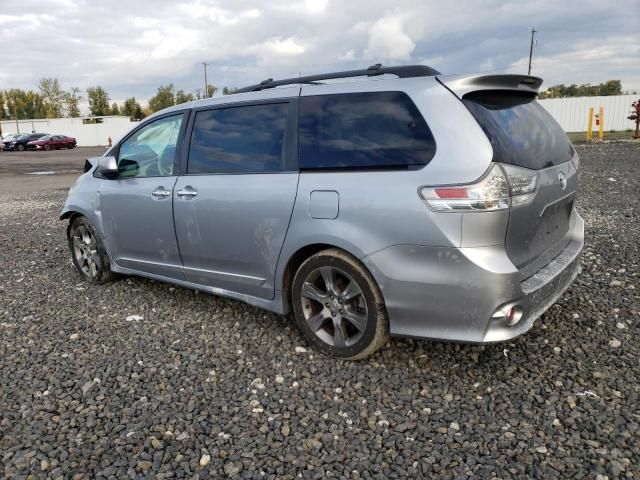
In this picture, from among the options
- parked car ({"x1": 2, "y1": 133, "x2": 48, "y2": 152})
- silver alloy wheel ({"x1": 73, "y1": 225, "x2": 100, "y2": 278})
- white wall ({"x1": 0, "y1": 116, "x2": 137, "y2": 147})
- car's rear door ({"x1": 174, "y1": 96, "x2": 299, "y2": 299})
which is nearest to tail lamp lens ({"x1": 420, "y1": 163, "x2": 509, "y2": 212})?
car's rear door ({"x1": 174, "y1": 96, "x2": 299, "y2": 299})

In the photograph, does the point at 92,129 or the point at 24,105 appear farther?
the point at 24,105

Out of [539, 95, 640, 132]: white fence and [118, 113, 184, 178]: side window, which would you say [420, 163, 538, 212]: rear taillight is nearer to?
[118, 113, 184, 178]: side window

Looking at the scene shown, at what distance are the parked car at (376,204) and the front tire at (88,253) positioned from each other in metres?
1.09

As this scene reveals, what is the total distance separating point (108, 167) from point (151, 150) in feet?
1.42

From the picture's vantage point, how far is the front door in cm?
420

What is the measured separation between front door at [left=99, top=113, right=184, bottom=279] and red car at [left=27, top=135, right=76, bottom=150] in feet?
144

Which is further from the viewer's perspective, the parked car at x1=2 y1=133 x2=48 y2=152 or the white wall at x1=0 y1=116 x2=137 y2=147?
the white wall at x1=0 y1=116 x2=137 y2=147

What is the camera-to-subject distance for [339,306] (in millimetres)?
3297

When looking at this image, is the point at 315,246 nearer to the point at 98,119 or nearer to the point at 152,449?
the point at 152,449

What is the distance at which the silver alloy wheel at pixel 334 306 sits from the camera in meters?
3.23

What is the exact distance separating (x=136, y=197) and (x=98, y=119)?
7153cm

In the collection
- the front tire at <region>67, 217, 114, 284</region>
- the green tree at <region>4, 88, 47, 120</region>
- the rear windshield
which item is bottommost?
the front tire at <region>67, 217, 114, 284</region>

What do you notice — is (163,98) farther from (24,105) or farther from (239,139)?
(239,139)

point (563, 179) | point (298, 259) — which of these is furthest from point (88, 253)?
point (563, 179)
